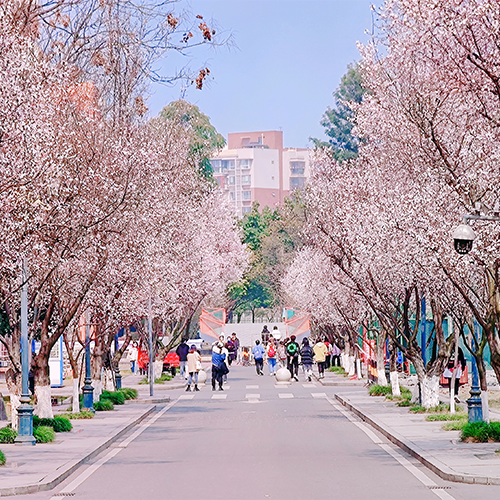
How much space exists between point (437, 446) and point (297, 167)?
6597 inches

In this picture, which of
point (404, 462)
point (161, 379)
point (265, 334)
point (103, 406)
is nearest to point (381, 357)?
point (103, 406)

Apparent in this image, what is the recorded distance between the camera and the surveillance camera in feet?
51.8

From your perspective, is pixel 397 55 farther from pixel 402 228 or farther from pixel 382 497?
pixel 382 497

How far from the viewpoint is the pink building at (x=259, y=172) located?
6949 inches

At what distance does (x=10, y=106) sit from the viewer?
15.8 meters

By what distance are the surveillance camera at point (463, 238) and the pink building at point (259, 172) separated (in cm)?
15583

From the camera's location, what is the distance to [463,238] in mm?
15781

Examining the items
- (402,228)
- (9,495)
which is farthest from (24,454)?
(402,228)

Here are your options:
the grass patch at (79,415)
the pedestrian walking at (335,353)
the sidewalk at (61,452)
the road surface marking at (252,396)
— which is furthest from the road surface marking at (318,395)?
the pedestrian walking at (335,353)

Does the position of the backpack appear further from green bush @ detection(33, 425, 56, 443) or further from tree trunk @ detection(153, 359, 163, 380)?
green bush @ detection(33, 425, 56, 443)

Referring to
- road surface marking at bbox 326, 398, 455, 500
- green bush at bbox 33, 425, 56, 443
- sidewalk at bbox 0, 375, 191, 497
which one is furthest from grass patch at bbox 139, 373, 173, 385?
green bush at bbox 33, 425, 56, 443

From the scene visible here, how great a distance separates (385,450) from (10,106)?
8765 mm

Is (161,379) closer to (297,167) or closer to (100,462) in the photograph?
(100,462)

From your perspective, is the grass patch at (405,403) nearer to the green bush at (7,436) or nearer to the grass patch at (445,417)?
the grass patch at (445,417)
